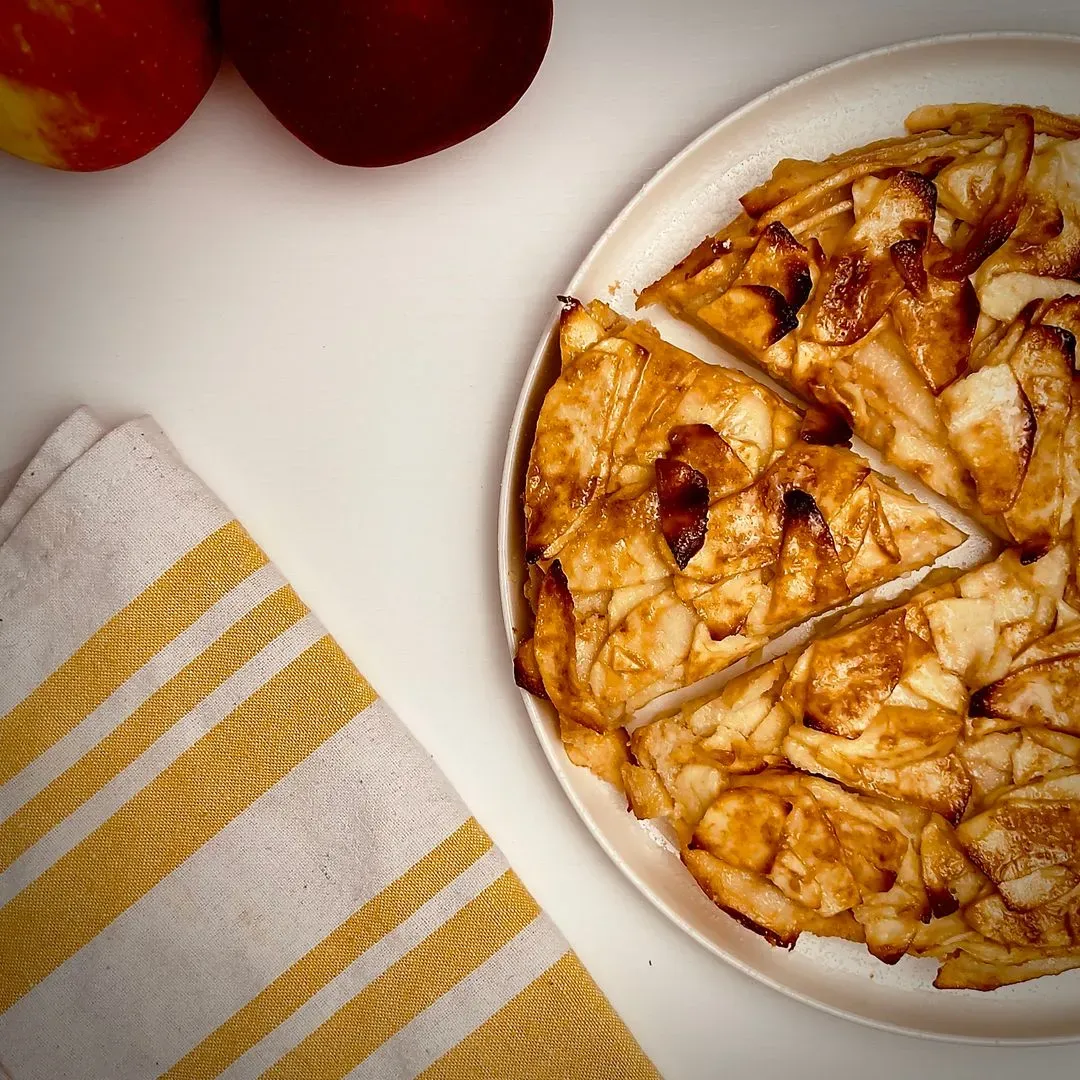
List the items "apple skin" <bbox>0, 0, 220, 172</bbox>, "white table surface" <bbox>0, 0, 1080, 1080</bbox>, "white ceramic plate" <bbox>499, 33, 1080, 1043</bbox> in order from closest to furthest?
"apple skin" <bbox>0, 0, 220, 172</bbox>
"white ceramic plate" <bbox>499, 33, 1080, 1043</bbox>
"white table surface" <bbox>0, 0, 1080, 1080</bbox>

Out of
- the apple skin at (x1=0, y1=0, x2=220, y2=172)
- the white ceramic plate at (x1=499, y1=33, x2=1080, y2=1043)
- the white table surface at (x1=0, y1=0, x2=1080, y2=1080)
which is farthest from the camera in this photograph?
the white table surface at (x1=0, y1=0, x2=1080, y2=1080)

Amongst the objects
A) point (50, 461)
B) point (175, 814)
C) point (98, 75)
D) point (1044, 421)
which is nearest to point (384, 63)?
point (98, 75)

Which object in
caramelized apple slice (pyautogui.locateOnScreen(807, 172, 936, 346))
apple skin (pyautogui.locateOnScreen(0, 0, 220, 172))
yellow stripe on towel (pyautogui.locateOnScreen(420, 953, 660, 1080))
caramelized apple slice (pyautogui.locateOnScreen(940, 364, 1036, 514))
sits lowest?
yellow stripe on towel (pyautogui.locateOnScreen(420, 953, 660, 1080))

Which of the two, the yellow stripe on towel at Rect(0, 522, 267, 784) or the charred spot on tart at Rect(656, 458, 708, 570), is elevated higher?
the yellow stripe on towel at Rect(0, 522, 267, 784)

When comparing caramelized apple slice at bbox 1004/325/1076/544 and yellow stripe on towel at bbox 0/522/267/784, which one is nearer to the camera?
caramelized apple slice at bbox 1004/325/1076/544

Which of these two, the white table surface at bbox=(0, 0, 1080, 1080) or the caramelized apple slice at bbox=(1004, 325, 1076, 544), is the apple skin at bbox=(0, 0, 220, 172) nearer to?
the white table surface at bbox=(0, 0, 1080, 1080)

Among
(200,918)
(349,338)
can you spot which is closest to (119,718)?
(200,918)

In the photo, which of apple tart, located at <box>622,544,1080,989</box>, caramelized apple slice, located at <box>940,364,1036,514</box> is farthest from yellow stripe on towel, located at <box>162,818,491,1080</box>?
caramelized apple slice, located at <box>940,364,1036,514</box>
